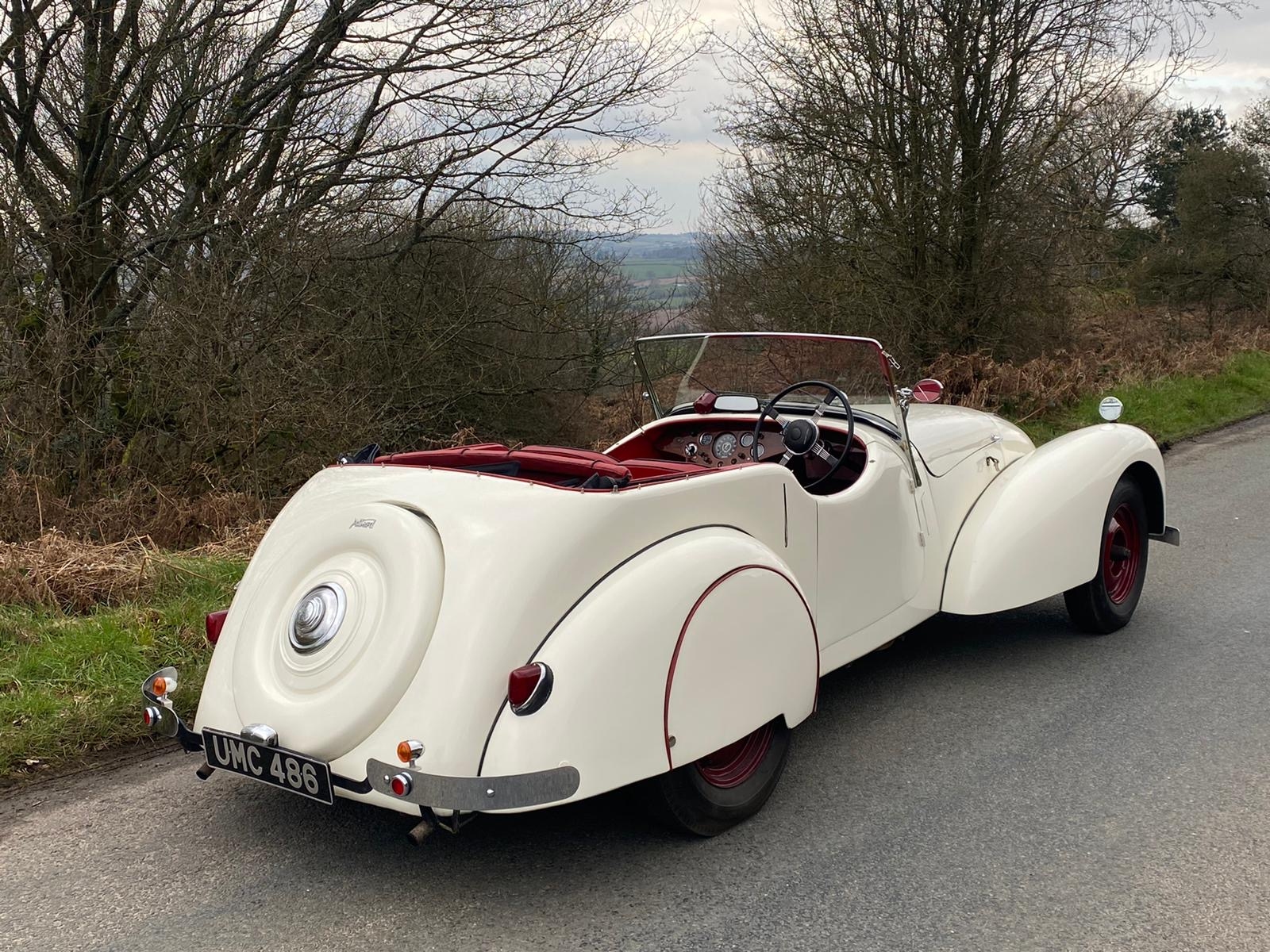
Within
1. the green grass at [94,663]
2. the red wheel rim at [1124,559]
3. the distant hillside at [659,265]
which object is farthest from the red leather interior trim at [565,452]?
A: the distant hillside at [659,265]

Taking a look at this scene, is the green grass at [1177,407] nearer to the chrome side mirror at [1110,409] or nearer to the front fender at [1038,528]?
the chrome side mirror at [1110,409]

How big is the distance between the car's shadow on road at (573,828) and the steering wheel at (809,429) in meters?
0.95

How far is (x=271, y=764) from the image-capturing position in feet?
8.89

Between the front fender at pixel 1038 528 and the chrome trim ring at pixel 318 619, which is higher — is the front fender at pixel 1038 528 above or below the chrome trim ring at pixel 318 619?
below

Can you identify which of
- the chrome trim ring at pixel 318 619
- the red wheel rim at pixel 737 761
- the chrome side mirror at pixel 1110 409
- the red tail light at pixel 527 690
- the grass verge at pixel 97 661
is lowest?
the red wheel rim at pixel 737 761

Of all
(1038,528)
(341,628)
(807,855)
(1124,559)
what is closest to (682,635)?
(807,855)

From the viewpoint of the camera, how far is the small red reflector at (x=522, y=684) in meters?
2.58

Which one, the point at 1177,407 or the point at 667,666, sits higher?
the point at 667,666

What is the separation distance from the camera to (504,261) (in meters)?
→ 11.0

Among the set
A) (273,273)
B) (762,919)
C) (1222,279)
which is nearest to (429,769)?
(762,919)

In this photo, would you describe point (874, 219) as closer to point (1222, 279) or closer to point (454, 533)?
point (454, 533)

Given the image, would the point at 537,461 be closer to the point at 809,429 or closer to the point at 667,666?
the point at 667,666

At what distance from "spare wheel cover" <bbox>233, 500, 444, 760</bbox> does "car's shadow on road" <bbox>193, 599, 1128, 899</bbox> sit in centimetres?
47

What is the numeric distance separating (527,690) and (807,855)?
1.00 m
